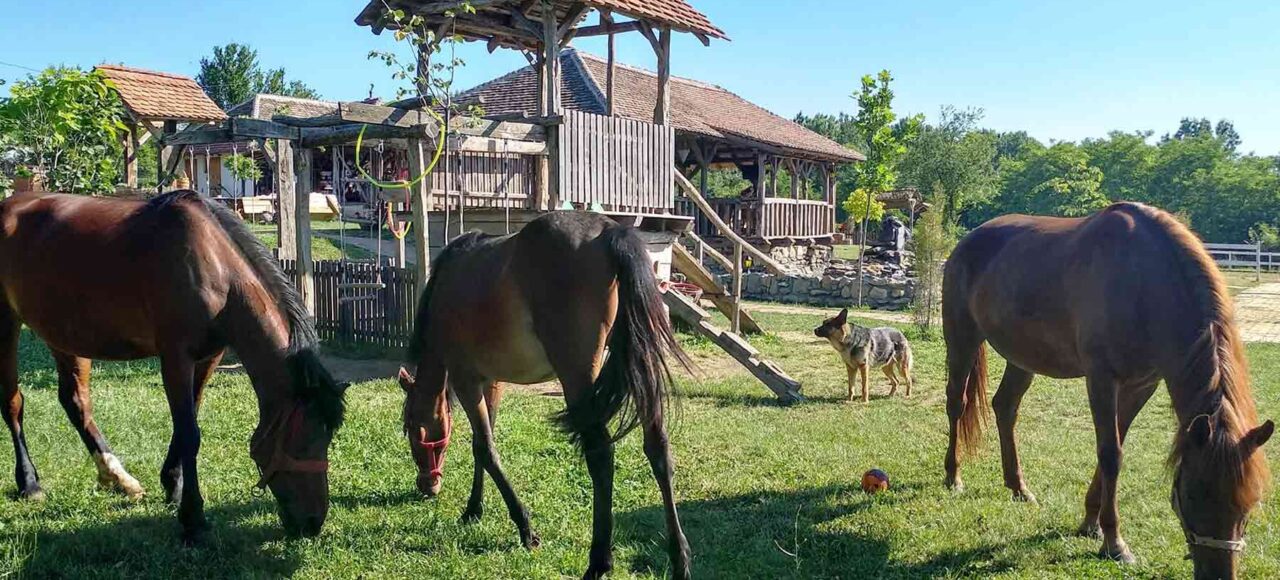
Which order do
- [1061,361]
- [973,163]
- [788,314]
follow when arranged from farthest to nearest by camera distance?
[973,163] < [788,314] < [1061,361]

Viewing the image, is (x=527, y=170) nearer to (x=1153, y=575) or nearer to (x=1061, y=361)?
(x=1061, y=361)

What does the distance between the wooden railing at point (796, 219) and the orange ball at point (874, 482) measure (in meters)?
19.0

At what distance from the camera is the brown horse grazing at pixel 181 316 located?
418cm

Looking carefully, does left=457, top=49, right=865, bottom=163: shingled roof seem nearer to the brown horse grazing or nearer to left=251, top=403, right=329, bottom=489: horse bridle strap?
the brown horse grazing

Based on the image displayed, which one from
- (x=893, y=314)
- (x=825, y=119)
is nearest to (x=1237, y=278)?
(x=893, y=314)

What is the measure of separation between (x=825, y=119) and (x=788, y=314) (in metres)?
72.0

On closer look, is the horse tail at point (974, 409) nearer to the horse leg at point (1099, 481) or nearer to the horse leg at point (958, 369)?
the horse leg at point (958, 369)

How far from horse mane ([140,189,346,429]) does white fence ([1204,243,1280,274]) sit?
3878 centimetres

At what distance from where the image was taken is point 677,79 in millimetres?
26344

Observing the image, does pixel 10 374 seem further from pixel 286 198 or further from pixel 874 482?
pixel 874 482

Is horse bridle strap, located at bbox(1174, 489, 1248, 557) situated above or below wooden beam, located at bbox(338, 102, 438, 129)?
below

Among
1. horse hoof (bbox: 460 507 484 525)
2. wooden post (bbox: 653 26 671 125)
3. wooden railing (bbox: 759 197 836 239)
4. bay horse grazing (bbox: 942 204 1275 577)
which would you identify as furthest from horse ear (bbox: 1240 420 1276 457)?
wooden railing (bbox: 759 197 836 239)

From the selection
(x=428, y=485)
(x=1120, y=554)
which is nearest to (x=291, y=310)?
(x=428, y=485)

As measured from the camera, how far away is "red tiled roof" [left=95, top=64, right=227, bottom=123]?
16.0 m
